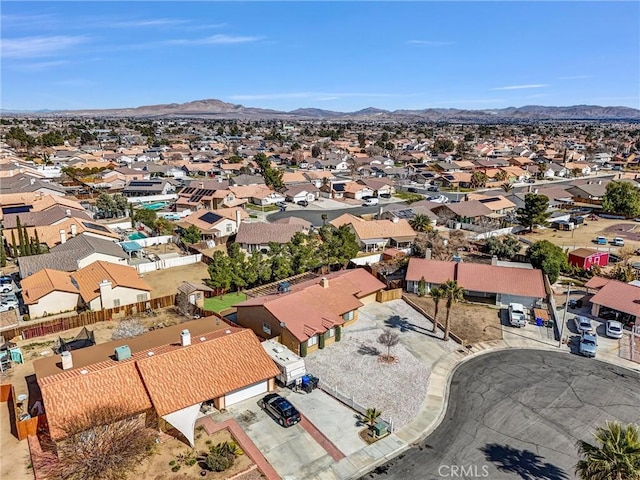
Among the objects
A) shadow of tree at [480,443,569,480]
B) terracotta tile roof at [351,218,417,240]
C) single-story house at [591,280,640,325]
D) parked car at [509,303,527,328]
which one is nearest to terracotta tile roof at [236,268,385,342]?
parked car at [509,303,527,328]

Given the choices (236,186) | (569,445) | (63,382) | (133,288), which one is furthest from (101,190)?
(569,445)

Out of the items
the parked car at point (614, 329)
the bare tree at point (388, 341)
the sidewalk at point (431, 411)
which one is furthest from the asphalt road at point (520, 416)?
the parked car at point (614, 329)

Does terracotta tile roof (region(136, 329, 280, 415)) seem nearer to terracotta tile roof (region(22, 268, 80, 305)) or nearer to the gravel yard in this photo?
the gravel yard

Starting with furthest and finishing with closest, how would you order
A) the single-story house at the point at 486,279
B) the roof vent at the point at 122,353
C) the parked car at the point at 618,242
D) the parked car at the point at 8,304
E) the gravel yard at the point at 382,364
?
the parked car at the point at 618,242
the single-story house at the point at 486,279
the parked car at the point at 8,304
the gravel yard at the point at 382,364
the roof vent at the point at 122,353

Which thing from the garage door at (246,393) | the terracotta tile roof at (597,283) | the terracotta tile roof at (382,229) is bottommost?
the garage door at (246,393)

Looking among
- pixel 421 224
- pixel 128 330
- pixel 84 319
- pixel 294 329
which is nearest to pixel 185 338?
pixel 294 329

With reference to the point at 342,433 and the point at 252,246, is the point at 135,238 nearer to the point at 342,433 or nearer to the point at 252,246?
the point at 252,246

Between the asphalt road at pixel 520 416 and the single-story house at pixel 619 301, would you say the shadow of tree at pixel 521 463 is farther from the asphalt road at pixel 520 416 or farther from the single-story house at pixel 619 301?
the single-story house at pixel 619 301
